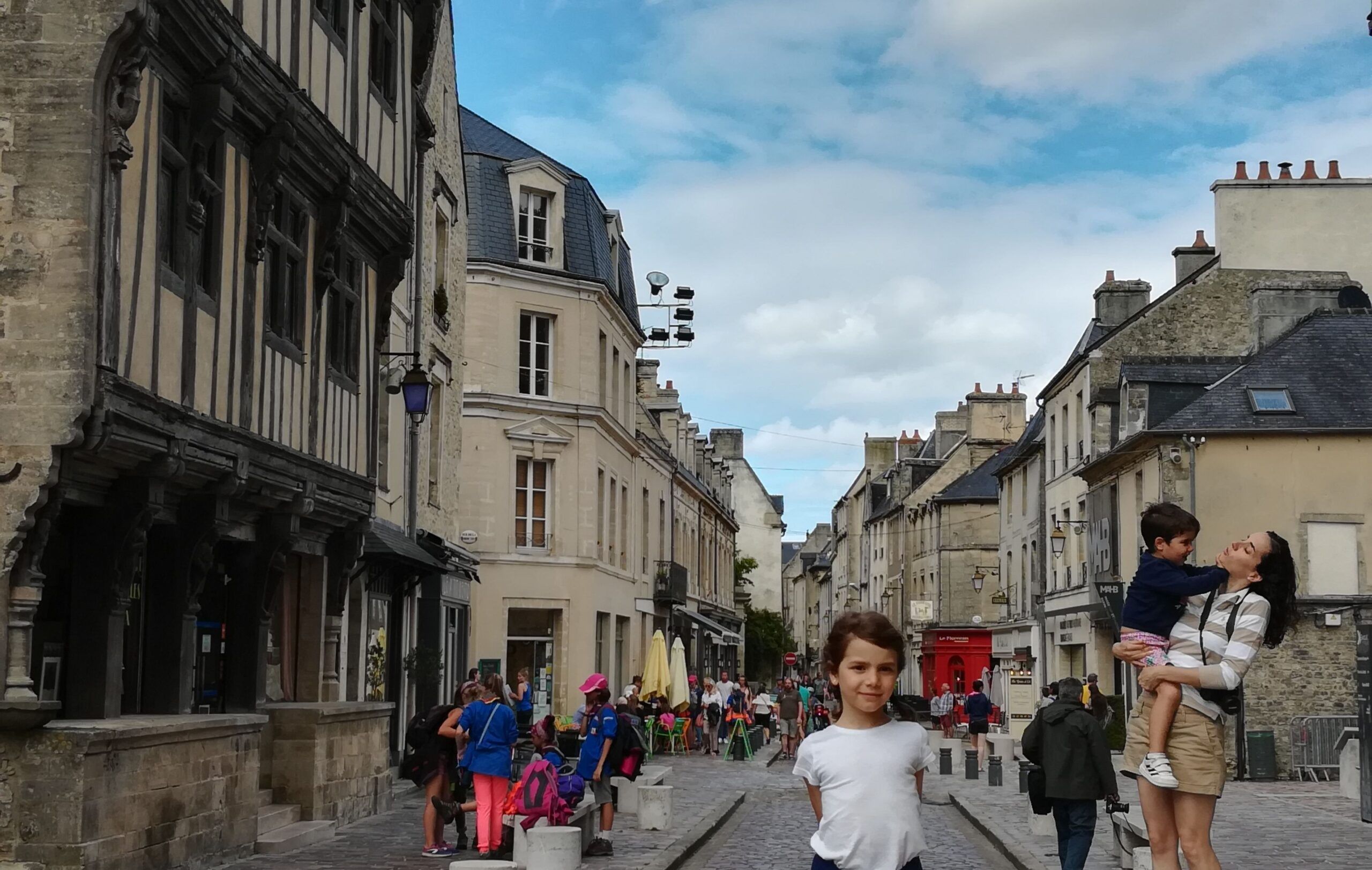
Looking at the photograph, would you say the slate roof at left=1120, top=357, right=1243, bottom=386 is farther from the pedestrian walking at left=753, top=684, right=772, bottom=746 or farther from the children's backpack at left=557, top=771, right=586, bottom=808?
the children's backpack at left=557, top=771, right=586, bottom=808

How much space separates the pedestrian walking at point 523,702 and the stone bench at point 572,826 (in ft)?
31.4

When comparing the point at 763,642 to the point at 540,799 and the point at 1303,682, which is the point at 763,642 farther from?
the point at 540,799

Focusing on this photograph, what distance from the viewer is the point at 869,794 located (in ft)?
17.2

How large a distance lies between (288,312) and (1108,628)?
23.9 meters

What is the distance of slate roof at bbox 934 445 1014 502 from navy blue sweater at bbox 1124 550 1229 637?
170 ft

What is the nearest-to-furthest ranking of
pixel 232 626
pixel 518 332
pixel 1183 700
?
pixel 1183 700 → pixel 232 626 → pixel 518 332

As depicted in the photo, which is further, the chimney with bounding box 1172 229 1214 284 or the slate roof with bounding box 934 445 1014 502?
the slate roof with bounding box 934 445 1014 502

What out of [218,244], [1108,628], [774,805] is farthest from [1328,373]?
[218,244]

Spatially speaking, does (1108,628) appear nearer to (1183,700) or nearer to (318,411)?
(318,411)

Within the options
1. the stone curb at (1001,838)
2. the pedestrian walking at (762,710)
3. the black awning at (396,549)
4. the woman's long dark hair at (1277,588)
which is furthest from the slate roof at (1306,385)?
the woman's long dark hair at (1277,588)

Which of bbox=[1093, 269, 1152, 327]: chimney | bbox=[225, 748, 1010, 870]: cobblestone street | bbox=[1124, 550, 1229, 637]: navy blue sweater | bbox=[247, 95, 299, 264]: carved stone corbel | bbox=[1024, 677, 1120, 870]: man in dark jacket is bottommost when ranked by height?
bbox=[225, 748, 1010, 870]: cobblestone street

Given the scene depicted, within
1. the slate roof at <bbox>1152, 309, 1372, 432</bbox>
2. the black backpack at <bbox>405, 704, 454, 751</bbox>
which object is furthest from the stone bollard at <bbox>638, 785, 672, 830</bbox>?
the slate roof at <bbox>1152, 309, 1372, 432</bbox>

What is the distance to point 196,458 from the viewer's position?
11883mm

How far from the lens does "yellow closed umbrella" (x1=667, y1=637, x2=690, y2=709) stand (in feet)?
112
